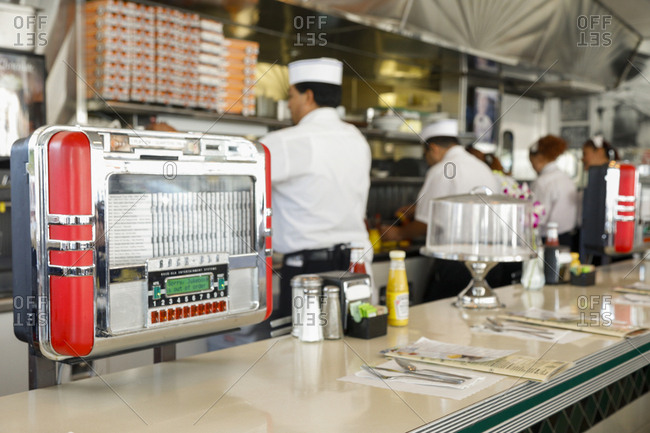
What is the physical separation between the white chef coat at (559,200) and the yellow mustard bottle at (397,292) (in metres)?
3.12

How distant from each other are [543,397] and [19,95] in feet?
9.01

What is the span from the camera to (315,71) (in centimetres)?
297

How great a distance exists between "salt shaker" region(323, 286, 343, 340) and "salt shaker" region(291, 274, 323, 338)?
0.04 meters

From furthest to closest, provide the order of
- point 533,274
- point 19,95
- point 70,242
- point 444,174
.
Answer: point 444,174
point 19,95
point 533,274
point 70,242

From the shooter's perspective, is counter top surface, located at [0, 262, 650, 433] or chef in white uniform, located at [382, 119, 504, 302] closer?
counter top surface, located at [0, 262, 650, 433]

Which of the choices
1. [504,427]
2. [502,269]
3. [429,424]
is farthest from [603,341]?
[502,269]

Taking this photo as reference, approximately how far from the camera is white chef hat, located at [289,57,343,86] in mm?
2957

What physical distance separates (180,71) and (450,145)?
1.74 meters

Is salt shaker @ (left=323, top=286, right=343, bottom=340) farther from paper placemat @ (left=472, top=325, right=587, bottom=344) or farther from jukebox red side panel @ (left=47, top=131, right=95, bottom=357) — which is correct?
jukebox red side panel @ (left=47, top=131, right=95, bottom=357)

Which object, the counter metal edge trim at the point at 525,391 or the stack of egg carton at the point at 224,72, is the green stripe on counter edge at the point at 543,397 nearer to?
the counter metal edge trim at the point at 525,391

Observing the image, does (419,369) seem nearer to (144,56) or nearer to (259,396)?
(259,396)

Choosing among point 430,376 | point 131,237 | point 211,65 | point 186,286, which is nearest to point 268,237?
point 186,286

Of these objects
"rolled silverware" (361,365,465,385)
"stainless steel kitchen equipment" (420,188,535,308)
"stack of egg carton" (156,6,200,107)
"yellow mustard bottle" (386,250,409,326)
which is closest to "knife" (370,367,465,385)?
"rolled silverware" (361,365,465,385)

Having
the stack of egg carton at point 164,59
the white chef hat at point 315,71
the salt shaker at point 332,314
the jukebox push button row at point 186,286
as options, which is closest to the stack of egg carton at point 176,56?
the stack of egg carton at point 164,59
